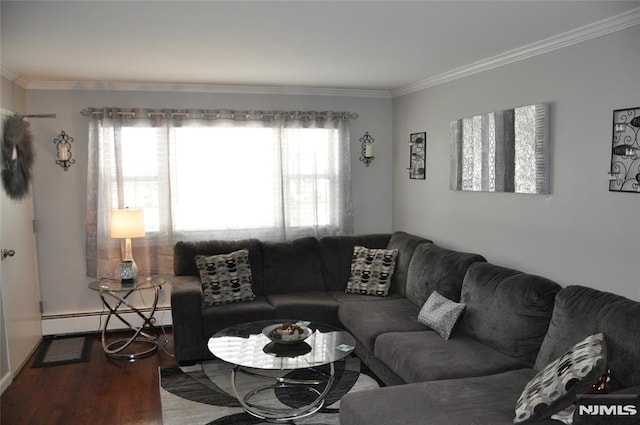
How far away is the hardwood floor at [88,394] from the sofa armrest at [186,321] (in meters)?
0.23

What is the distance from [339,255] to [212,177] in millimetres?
1517

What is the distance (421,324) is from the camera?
381cm

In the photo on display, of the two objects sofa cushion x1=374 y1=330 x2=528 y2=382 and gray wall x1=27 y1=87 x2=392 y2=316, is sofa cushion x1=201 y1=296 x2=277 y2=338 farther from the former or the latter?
gray wall x1=27 y1=87 x2=392 y2=316

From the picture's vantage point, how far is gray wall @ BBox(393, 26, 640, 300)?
293 cm

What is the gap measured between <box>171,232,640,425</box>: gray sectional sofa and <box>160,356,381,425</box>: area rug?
0.16 m

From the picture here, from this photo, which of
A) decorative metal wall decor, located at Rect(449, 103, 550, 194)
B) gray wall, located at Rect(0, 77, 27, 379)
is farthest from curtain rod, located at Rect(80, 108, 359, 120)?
decorative metal wall decor, located at Rect(449, 103, 550, 194)

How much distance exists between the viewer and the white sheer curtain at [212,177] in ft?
16.3

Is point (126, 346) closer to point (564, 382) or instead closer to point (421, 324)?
point (421, 324)

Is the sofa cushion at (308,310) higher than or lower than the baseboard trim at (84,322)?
higher

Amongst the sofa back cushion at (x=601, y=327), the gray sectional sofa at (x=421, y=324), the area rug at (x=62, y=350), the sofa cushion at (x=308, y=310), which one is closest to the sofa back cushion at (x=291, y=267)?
the gray sectional sofa at (x=421, y=324)

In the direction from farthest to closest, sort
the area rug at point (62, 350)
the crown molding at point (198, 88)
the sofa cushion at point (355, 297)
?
the crown molding at point (198, 88) < the sofa cushion at point (355, 297) < the area rug at point (62, 350)

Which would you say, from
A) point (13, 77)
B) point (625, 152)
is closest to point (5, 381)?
point (13, 77)

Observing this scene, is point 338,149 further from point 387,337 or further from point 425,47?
point 387,337

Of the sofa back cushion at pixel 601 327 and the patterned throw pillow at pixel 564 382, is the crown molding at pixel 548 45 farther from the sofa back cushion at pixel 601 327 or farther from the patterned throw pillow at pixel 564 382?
the patterned throw pillow at pixel 564 382
